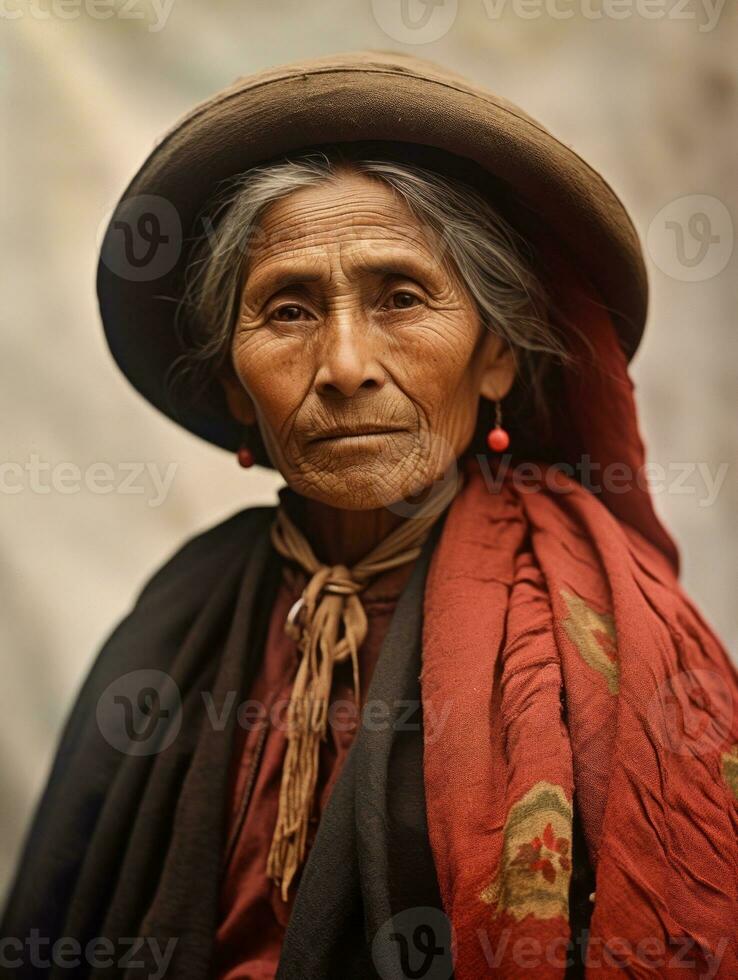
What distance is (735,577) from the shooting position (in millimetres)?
1720

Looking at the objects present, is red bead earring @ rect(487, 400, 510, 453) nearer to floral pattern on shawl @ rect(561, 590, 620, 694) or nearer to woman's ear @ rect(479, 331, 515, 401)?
woman's ear @ rect(479, 331, 515, 401)

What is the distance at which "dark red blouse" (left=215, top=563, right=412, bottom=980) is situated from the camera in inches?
39.7

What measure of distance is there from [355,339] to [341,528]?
0.91ft

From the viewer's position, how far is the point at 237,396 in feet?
3.92

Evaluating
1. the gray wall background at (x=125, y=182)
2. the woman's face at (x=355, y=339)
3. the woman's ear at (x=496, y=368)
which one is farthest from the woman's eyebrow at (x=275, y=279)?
the gray wall background at (x=125, y=182)

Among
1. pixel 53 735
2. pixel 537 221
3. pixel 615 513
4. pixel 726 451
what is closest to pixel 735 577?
pixel 726 451

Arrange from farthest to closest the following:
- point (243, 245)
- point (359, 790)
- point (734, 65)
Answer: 1. point (734, 65)
2. point (243, 245)
3. point (359, 790)

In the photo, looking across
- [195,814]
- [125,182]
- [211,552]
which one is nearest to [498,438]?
[211,552]

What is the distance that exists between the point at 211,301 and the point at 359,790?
1.97 feet

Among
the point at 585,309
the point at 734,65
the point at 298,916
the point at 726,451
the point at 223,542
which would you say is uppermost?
the point at 734,65

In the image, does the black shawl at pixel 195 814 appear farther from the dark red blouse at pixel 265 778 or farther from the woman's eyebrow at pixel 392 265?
the woman's eyebrow at pixel 392 265

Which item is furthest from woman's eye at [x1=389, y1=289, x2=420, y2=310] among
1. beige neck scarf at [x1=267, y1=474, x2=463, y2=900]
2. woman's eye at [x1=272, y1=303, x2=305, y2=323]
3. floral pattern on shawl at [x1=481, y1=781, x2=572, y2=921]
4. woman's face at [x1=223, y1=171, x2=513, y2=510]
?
floral pattern on shawl at [x1=481, y1=781, x2=572, y2=921]

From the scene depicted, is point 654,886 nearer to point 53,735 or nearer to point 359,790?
point 359,790

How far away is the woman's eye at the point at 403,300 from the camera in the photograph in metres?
1.02
